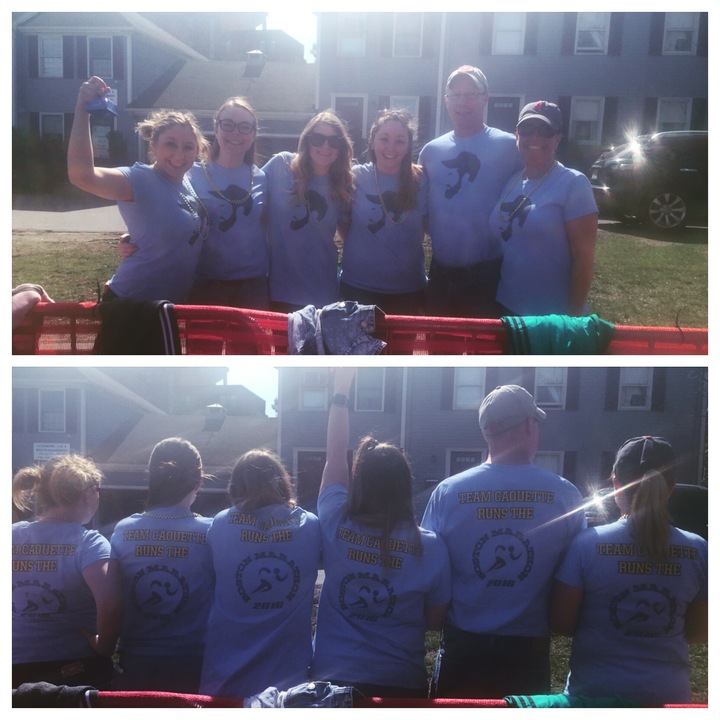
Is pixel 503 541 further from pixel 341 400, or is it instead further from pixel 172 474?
pixel 172 474

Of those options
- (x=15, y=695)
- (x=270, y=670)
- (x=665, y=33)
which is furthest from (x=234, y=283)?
(x=665, y=33)

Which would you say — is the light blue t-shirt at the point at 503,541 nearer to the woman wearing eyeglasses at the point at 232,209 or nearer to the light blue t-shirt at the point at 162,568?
the light blue t-shirt at the point at 162,568

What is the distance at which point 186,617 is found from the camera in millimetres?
1453

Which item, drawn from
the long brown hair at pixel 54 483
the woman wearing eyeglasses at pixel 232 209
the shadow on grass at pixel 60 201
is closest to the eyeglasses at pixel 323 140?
the woman wearing eyeglasses at pixel 232 209

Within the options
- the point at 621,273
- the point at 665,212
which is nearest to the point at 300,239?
the point at 665,212

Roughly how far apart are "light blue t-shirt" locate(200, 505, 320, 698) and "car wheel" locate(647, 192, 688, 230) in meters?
1.43

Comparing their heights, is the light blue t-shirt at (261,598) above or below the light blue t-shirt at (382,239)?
below

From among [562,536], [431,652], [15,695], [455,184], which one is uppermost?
[455,184]

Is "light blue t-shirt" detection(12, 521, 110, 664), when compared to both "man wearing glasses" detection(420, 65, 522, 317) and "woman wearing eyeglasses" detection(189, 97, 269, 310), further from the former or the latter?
"man wearing glasses" detection(420, 65, 522, 317)

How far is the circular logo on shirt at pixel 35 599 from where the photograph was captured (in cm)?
146

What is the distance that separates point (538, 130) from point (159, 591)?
4.00 ft

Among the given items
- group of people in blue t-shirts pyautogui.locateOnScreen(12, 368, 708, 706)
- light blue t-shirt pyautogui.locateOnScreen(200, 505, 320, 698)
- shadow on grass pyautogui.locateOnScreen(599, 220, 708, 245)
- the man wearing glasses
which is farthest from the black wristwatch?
shadow on grass pyautogui.locateOnScreen(599, 220, 708, 245)
